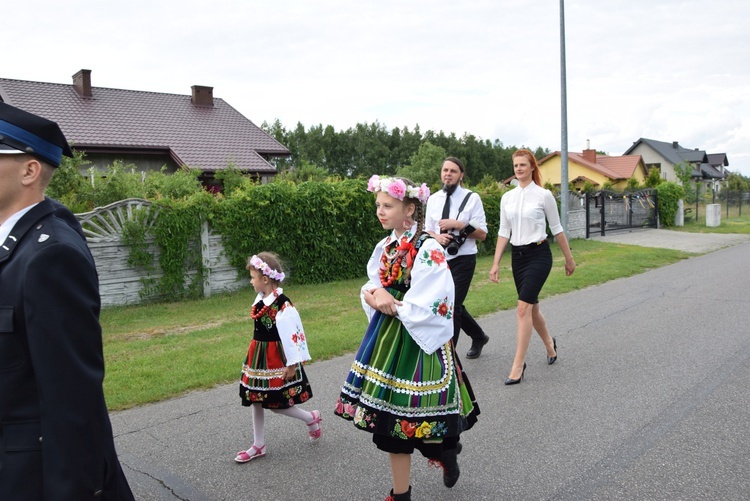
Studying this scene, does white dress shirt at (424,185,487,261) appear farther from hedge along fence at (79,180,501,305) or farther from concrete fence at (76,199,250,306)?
concrete fence at (76,199,250,306)

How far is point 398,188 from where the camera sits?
133 inches

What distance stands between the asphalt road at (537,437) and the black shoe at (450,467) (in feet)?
0.37

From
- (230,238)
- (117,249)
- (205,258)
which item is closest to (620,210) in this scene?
(230,238)

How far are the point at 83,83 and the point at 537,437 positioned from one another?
27310mm

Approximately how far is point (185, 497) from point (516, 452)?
2237mm

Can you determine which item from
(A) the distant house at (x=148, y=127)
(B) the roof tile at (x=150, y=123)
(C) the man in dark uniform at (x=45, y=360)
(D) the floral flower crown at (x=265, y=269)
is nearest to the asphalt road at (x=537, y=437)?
(D) the floral flower crown at (x=265, y=269)

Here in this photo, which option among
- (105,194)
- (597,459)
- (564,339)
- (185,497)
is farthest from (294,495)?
(105,194)

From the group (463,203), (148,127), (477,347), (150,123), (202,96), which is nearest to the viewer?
(463,203)

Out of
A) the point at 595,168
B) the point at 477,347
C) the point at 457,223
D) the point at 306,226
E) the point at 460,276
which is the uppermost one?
A: the point at 595,168

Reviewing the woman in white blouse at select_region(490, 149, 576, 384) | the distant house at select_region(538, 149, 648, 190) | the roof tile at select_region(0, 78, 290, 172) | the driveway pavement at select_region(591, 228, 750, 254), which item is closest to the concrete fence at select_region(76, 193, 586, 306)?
the woman in white blouse at select_region(490, 149, 576, 384)

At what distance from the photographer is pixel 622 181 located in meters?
58.8

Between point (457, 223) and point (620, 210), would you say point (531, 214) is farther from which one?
point (620, 210)

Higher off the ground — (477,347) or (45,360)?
(45,360)

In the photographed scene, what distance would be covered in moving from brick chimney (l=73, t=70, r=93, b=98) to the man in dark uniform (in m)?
27.9
